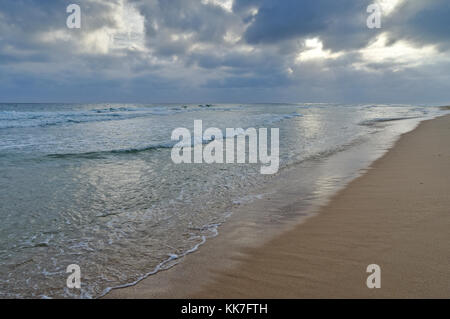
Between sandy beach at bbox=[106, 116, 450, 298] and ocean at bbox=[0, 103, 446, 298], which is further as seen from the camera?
ocean at bbox=[0, 103, 446, 298]

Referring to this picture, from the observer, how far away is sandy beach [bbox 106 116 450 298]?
242cm

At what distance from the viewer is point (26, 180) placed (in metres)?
6.65

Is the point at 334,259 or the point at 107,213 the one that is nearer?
the point at 334,259

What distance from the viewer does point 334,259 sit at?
2883 mm

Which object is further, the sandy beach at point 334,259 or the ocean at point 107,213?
the ocean at point 107,213

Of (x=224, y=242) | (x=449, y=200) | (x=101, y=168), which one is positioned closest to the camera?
(x=224, y=242)

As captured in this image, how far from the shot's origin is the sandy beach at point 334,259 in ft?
7.95

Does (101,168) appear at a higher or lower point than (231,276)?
higher

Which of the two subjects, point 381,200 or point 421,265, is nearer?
point 421,265
